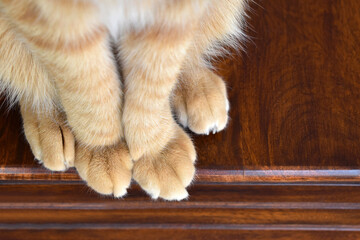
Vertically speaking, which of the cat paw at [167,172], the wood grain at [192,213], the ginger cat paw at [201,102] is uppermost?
the ginger cat paw at [201,102]

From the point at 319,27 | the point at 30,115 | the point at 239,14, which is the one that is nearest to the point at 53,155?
the point at 30,115

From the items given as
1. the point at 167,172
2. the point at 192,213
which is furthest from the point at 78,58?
the point at 192,213

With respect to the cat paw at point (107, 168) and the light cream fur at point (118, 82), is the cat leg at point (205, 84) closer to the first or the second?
the light cream fur at point (118, 82)

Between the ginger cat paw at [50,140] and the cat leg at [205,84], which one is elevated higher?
the cat leg at [205,84]

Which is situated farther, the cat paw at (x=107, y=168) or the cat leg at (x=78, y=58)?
the cat paw at (x=107, y=168)

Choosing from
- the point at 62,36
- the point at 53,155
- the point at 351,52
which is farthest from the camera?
the point at 351,52

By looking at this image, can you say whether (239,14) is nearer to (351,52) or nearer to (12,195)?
(351,52)

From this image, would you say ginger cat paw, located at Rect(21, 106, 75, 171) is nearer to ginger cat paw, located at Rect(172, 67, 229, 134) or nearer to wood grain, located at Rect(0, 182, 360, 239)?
wood grain, located at Rect(0, 182, 360, 239)

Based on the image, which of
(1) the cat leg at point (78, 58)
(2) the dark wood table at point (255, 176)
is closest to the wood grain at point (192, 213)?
(2) the dark wood table at point (255, 176)
